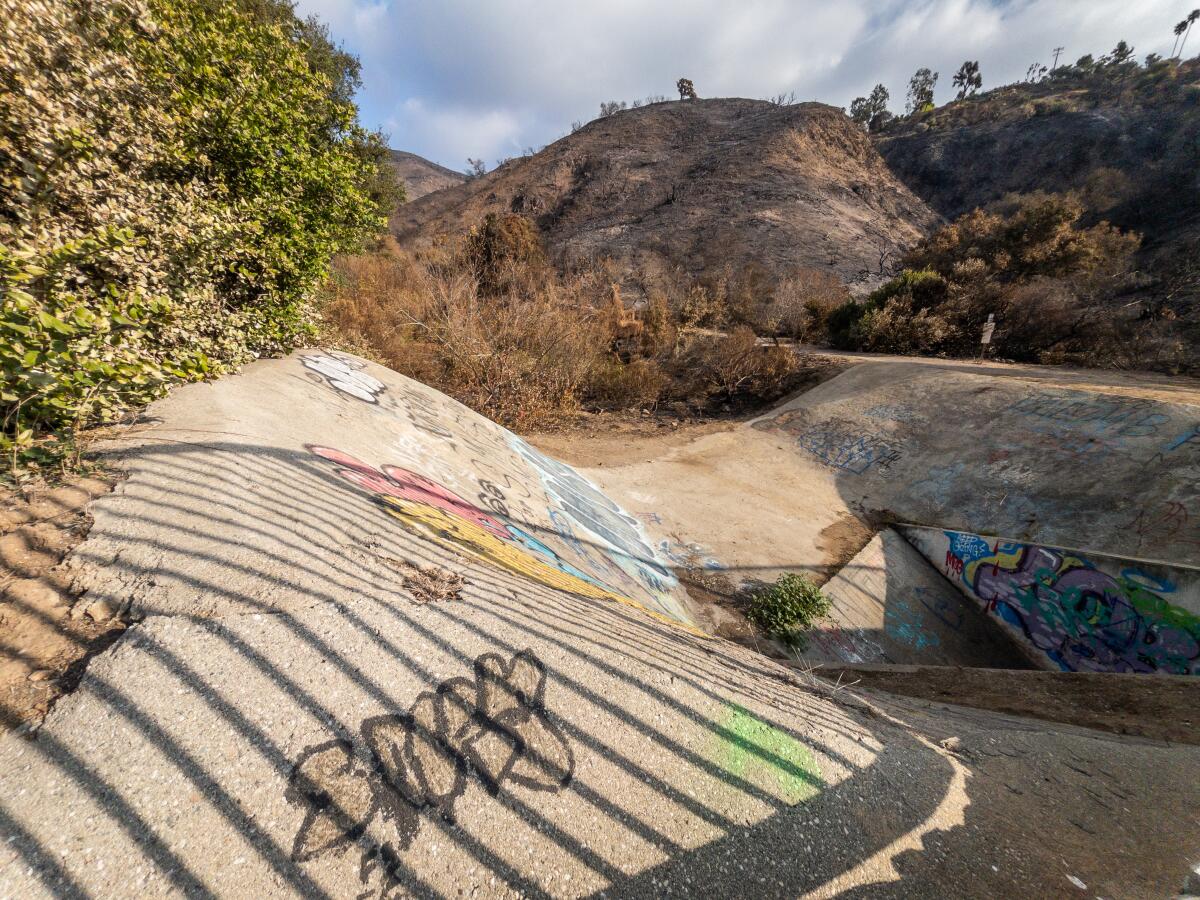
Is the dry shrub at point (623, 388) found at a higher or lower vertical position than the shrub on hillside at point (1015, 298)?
lower

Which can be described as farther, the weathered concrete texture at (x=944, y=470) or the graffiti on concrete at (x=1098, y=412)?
the graffiti on concrete at (x=1098, y=412)

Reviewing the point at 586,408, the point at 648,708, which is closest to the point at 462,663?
the point at 648,708

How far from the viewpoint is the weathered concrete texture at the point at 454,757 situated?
146cm

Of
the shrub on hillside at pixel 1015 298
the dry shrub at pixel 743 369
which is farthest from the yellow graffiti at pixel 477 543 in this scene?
the shrub on hillside at pixel 1015 298

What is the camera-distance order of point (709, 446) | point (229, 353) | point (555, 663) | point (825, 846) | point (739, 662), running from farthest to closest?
point (709, 446) → point (229, 353) → point (739, 662) → point (555, 663) → point (825, 846)

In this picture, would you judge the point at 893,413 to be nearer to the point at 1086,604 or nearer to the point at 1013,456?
the point at 1013,456

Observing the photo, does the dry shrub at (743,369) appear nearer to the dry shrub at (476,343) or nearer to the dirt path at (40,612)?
the dry shrub at (476,343)

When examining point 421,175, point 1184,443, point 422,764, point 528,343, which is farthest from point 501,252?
point 421,175

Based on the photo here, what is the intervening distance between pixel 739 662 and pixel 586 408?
12.3 metres

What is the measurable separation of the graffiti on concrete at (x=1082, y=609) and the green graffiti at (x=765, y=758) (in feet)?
21.8

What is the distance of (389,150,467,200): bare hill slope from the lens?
2891 inches

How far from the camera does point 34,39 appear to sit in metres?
3.58

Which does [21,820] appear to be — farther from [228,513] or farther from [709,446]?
[709,446]

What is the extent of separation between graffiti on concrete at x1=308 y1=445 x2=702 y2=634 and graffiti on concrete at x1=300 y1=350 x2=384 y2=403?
6.58 ft
